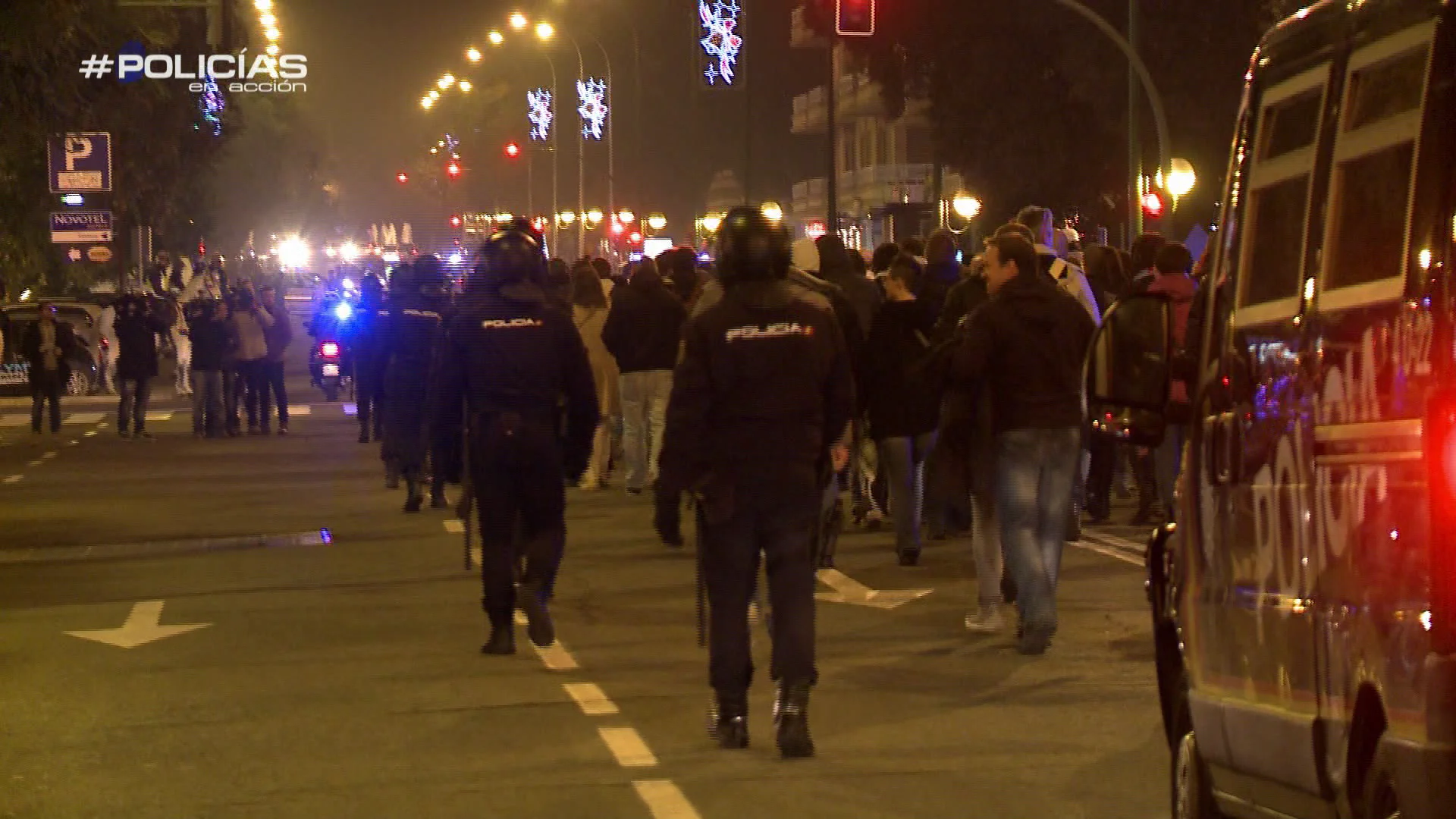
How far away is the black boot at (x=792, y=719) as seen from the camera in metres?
8.77

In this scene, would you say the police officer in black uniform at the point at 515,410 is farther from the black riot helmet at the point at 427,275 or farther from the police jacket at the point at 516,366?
the black riot helmet at the point at 427,275

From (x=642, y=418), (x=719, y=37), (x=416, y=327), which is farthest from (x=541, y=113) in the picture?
(x=416, y=327)

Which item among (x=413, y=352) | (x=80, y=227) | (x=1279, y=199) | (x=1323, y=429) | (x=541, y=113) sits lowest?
(x=413, y=352)

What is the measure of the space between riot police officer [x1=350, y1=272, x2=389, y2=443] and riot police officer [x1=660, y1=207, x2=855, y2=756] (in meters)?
10.9

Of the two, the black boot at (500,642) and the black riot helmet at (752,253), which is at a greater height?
the black riot helmet at (752,253)

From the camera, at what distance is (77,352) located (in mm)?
43688

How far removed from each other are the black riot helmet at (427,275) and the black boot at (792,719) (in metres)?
10.1

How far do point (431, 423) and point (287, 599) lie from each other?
2.63 meters

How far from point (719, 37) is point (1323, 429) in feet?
176

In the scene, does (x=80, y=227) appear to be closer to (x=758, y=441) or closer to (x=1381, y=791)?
(x=758, y=441)

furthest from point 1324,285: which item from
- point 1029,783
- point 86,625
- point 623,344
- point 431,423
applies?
point 623,344

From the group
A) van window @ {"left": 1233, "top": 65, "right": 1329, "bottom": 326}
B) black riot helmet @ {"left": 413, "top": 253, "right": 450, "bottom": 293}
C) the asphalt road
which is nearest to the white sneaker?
the asphalt road

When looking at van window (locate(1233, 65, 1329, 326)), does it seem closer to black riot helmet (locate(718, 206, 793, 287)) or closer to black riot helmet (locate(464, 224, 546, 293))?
black riot helmet (locate(718, 206, 793, 287))

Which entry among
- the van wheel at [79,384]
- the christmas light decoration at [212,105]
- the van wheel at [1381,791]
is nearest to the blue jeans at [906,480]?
the van wheel at [1381,791]
